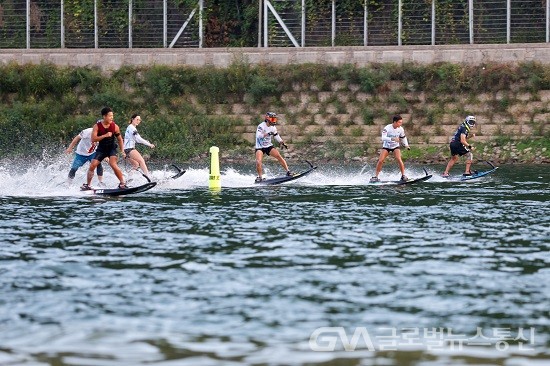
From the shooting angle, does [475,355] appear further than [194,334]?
No

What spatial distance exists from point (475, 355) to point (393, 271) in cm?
434

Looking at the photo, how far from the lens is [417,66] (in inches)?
1683

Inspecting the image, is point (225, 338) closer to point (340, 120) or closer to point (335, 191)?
point (335, 191)

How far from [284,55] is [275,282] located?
A: 30.5 metres

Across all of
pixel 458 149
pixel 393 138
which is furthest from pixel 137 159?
pixel 458 149

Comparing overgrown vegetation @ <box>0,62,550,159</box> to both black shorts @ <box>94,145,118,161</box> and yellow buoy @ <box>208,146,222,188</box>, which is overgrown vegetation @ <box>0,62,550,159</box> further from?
black shorts @ <box>94,145,118,161</box>

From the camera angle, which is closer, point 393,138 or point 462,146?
point 393,138

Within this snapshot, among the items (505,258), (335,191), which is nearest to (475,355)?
(505,258)

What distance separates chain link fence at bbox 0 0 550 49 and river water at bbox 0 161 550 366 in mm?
19916

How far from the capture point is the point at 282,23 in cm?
4588

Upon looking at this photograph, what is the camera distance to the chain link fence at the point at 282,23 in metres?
43.8

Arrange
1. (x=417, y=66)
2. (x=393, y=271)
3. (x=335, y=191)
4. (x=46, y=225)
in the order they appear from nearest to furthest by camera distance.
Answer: (x=393, y=271), (x=46, y=225), (x=335, y=191), (x=417, y=66)
